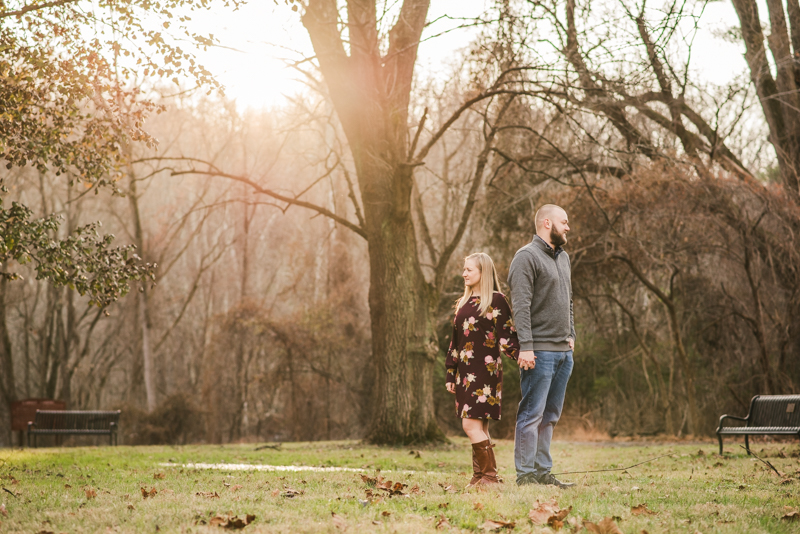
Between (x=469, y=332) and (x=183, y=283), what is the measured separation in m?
26.2

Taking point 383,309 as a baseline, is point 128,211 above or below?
above

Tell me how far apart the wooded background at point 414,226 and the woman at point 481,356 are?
4329 millimetres

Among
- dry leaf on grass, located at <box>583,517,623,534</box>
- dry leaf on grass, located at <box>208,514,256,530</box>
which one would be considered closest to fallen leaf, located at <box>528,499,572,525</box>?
dry leaf on grass, located at <box>583,517,623,534</box>

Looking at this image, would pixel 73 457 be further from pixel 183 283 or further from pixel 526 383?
pixel 183 283

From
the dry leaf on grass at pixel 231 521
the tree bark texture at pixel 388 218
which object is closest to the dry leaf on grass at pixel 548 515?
the dry leaf on grass at pixel 231 521

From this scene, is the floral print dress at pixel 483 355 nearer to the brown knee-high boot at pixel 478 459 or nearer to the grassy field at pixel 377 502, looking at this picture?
the brown knee-high boot at pixel 478 459

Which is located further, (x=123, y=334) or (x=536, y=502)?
(x=123, y=334)

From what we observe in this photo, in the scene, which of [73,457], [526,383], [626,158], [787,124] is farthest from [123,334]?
[526,383]

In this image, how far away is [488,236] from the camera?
18828mm

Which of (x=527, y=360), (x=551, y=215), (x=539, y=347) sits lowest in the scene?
(x=527, y=360)

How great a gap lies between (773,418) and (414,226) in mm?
8084

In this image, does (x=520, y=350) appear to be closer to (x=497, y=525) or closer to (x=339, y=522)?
(x=497, y=525)

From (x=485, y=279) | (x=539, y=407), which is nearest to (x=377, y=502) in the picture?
(x=539, y=407)

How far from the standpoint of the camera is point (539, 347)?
5496 mm
